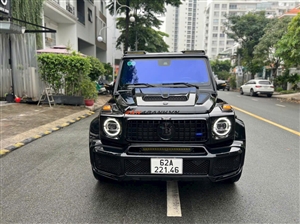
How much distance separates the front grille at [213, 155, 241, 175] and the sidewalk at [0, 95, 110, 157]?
4145 mm

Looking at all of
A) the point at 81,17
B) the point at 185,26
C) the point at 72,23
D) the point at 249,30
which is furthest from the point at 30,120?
the point at 185,26

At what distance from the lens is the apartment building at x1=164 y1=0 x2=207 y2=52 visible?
135625 millimetres

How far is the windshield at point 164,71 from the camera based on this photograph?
389 centimetres

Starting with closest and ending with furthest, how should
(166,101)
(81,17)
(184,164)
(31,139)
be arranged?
1. (184,164)
2. (166,101)
3. (31,139)
4. (81,17)

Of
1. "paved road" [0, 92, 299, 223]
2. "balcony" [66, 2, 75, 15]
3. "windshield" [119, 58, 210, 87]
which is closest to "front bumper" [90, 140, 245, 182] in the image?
"paved road" [0, 92, 299, 223]

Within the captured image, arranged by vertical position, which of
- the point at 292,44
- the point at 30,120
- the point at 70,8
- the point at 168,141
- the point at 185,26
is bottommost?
the point at 30,120

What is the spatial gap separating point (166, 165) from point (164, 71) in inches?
68.8

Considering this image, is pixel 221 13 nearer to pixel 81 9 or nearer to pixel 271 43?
pixel 271 43

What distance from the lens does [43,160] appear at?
4555mm

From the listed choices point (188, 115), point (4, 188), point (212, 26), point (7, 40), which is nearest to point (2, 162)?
point (4, 188)

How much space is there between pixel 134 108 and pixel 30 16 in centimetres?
1087

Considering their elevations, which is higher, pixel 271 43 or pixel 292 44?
pixel 271 43

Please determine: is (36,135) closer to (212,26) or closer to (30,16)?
(30,16)

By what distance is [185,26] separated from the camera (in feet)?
447
